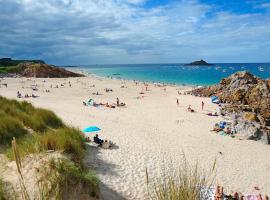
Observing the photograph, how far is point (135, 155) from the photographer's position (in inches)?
444

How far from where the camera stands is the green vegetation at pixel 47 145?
559 centimetres

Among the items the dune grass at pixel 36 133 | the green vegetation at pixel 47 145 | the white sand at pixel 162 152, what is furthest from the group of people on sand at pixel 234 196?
the dune grass at pixel 36 133

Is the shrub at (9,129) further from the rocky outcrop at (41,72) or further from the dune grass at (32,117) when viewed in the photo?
the rocky outcrop at (41,72)

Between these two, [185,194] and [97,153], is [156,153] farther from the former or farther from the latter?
[185,194]

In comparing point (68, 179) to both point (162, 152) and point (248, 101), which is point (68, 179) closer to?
point (162, 152)

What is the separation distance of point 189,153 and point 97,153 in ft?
13.8

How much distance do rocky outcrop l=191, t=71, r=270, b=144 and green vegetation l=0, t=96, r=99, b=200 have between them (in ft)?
35.3

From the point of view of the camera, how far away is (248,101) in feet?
82.7

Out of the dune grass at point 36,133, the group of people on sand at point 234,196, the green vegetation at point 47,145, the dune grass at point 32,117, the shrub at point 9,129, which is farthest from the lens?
the dune grass at point 32,117

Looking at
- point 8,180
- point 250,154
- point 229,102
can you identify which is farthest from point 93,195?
point 229,102

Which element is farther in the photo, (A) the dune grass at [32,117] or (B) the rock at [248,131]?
(B) the rock at [248,131]

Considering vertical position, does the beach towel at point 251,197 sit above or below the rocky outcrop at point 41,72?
below

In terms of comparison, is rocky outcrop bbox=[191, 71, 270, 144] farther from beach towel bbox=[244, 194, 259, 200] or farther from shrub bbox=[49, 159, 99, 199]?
shrub bbox=[49, 159, 99, 199]

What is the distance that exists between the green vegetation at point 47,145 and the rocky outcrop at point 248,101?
10.7m
